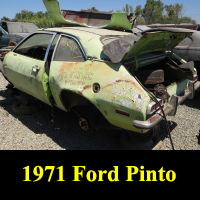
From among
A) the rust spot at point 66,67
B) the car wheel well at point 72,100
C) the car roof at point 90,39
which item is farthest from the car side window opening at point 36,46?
the car wheel well at point 72,100

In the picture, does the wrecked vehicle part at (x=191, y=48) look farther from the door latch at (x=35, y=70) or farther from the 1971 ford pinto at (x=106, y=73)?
the door latch at (x=35, y=70)

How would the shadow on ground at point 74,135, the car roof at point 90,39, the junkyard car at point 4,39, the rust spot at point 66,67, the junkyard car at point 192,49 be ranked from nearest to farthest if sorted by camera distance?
the car roof at point 90,39, the rust spot at point 66,67, the shadow on ground at point 74,135, the junkyard car at point 192,49, the junkyard car at point 4,39

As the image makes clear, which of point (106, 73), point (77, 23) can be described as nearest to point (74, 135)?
point (106, 73)

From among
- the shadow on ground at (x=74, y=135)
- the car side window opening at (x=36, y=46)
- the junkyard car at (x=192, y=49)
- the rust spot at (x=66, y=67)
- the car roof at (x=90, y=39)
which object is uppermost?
the car roof at (x=90, y=39)

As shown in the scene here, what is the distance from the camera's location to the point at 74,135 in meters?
4.81

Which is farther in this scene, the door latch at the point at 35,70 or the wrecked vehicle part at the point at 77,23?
the wrecked vehicle part at the point at 77,23

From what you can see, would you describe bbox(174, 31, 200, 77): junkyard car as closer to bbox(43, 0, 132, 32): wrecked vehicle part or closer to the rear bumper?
the rear bumper

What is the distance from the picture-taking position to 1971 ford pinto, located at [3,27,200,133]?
360cm

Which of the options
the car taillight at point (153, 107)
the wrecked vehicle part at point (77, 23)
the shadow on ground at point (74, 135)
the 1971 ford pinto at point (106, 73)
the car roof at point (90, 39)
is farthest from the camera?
the wrecked vehicle part at point (77, 23)

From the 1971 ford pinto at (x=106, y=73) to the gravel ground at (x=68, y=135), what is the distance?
1.64 feet

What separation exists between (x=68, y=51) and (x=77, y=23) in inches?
44.8

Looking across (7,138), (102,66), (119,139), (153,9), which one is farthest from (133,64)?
(153,9)

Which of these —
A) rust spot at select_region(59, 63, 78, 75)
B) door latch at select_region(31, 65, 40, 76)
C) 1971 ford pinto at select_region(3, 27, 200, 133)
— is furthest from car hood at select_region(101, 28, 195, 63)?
door latch at select_region(31, 65, 40, 76)

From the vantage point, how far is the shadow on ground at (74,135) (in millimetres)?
4422
